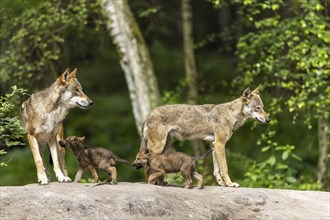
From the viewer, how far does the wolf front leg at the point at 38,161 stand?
39.2 feet

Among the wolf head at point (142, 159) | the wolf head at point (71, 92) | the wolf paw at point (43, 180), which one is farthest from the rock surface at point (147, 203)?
the wolf head at point (71, 92)

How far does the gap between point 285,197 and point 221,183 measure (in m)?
1.34

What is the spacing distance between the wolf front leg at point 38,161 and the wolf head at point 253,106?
4.05 metres

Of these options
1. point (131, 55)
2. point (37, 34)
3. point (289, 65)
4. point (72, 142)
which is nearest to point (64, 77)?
point (72, 142)

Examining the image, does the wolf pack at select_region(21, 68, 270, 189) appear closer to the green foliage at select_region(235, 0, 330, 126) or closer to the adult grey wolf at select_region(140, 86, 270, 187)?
the adult grey wolf at select_region(140, 86, 270, 187)

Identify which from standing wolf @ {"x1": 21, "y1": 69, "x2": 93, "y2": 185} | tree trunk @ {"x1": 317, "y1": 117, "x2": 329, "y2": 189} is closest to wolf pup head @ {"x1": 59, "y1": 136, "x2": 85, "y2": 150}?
standing wolf @ {"x1": 21, "y1": 69, "x2": 93, "y2": 185}

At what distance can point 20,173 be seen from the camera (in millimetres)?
24438

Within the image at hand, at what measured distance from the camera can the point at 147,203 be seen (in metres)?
11.3

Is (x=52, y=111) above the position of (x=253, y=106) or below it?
above

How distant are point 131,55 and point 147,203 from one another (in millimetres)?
8183

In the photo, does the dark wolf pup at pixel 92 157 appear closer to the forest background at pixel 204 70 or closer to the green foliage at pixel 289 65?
the forest background at pixel 204 70

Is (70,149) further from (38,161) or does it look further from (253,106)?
(253,106)

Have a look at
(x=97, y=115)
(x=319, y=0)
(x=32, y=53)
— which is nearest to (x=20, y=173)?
(x=97, y=115)

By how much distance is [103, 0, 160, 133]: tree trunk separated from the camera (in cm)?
1891
